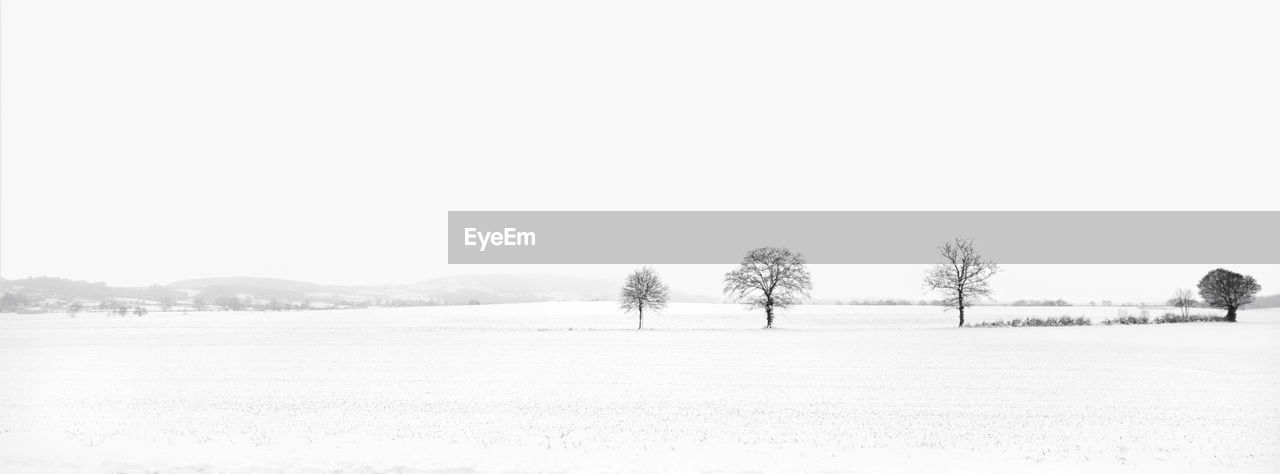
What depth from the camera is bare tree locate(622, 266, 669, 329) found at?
6638 centimetres

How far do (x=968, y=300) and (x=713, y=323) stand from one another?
22496 millimetres

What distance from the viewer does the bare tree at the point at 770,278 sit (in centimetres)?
6297

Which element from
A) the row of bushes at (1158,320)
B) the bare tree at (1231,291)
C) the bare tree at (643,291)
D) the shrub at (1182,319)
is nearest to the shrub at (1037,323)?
the row of bushes at (1158,320)

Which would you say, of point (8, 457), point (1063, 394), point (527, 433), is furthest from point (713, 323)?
point (8, 457)

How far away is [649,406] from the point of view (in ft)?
70.6

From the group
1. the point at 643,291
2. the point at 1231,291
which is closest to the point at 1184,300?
the point at 1231,291

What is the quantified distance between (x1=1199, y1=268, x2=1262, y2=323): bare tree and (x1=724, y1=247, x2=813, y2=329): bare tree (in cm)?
3879

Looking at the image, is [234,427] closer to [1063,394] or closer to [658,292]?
[1063,394]

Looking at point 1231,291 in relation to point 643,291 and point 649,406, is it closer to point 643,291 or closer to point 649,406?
point 643,291

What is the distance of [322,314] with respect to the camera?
293ft

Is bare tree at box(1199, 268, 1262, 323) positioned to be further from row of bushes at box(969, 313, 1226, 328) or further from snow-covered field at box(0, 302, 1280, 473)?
snow-covered field at box(0, 302, 1280, 473)

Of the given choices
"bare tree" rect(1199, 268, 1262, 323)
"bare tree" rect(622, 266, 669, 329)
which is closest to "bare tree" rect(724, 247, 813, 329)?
"bare tree" rect(622, 266, 669, 329)

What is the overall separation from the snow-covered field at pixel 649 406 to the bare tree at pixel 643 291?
21566 mm

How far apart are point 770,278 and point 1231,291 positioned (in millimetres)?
42847
